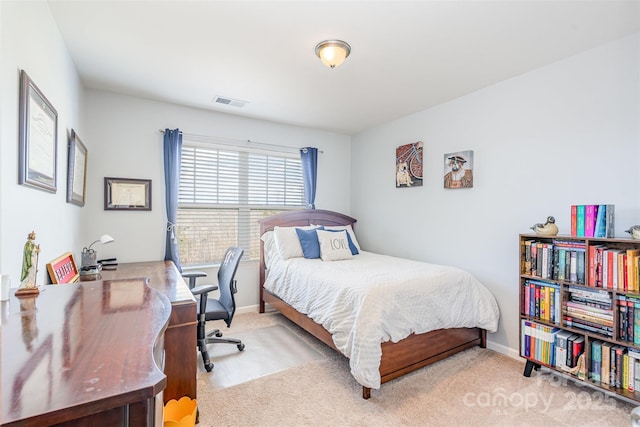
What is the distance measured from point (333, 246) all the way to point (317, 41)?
2161 mm

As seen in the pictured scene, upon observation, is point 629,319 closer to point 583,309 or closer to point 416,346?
point 583,309

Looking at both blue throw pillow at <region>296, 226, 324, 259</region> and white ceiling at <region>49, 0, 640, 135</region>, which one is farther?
blue throw pillow at <region>296, 226, 324, 259</region>

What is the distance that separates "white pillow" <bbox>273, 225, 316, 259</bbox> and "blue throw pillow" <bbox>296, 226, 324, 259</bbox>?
5cm

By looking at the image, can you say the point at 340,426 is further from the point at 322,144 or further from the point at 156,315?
the point at 322,144

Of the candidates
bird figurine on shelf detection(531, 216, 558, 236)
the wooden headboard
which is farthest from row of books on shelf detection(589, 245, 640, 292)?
the wooden headboard

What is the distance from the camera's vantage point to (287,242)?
3646 millimetres

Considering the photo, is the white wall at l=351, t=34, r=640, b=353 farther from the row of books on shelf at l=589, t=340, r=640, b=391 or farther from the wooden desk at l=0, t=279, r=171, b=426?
the wooden desk at l=0, t=279, r=171, b=426

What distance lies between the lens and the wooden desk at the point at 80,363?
518 mm

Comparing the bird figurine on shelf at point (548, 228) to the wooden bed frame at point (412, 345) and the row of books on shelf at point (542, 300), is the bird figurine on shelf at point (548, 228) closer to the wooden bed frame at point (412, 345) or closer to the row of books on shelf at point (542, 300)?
the row of books on shelf at point (542, 300)

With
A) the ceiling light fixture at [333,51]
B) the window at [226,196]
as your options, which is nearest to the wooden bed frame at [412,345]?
the window at [226,196]

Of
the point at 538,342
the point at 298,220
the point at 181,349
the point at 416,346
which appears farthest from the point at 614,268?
the point at 298,220

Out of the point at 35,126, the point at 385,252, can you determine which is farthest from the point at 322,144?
the point at 35,126

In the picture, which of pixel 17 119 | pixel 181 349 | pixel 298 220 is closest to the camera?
pixel 17 119

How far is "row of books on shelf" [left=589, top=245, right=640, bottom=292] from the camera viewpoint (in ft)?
6.31
